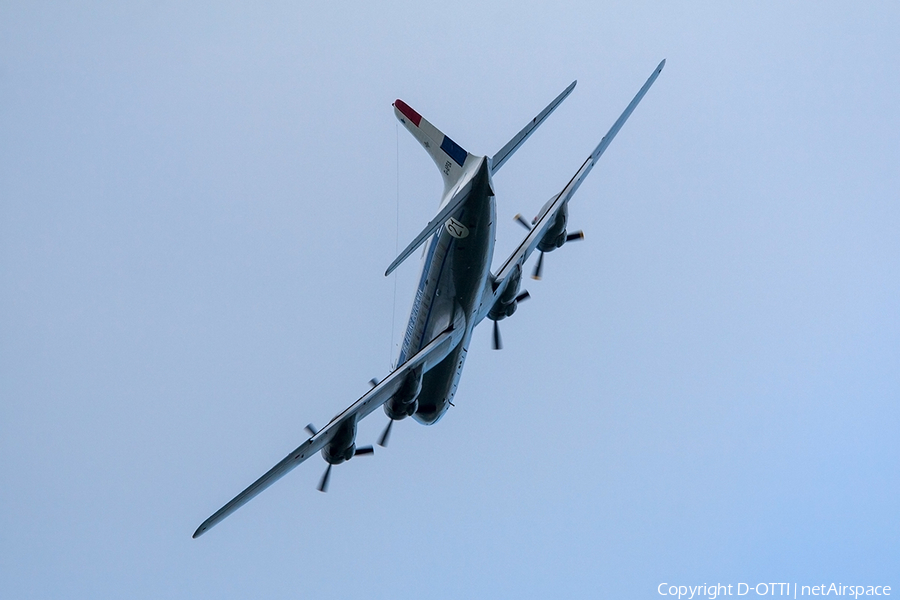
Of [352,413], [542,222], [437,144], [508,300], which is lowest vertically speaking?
[352,413]

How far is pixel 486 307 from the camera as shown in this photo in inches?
1518

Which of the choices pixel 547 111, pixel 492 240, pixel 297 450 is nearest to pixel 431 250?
pixel 492 240

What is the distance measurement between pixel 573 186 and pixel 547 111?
8210mm

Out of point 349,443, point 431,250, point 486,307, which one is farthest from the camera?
point 486,307

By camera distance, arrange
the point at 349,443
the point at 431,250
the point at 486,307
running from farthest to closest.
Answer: the point at 486,307 < the point at 431,250 < the point at 349,443

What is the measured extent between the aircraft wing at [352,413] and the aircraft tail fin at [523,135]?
6.43 meters

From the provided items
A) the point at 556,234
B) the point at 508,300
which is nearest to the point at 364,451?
the point at 508,300

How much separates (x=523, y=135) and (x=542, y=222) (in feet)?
22.3

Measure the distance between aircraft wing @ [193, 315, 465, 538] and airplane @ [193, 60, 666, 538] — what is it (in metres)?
0.04

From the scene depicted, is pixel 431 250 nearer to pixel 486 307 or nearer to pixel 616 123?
pixel 486 307

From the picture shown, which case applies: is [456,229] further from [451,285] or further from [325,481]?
[325,481]

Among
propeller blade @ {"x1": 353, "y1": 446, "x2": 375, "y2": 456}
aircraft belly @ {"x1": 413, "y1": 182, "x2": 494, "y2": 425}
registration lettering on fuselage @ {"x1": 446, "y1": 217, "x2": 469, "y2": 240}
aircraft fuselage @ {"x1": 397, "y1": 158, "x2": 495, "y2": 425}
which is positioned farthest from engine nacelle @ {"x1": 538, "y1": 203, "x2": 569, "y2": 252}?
propeller blade @ {"x1": 353, "y1": 446, "x2": 375, "y2": 456}

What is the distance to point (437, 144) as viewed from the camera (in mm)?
34500

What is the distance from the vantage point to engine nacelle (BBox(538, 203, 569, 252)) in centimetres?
3969
